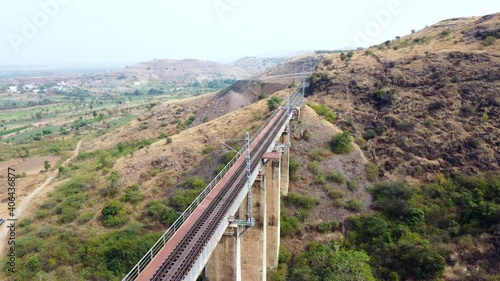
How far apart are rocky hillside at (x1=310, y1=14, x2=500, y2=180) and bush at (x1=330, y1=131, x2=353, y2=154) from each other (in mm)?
2894

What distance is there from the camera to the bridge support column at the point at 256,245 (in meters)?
28.0

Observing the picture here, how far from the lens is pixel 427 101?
2028 inches

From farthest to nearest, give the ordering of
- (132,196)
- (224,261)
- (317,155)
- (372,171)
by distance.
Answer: (317,155)
(372,171)
(132,196)
(224,261)

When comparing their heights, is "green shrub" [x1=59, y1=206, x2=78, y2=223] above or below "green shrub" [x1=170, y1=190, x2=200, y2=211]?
below

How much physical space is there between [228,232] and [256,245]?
23.7 ft

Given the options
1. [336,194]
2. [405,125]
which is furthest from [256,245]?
[405,125]

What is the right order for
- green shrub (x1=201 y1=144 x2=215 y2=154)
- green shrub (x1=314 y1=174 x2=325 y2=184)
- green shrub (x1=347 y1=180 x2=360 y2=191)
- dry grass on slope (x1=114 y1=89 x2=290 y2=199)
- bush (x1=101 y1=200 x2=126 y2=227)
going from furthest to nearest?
green shrub (x1=201 y1=144 x2=215 y2=154) → dry grass on slope (x1=114 y1=89 x2=290 y2=199) → green shrub (x1=314 y1=174 x2=325 y2=184) → green shrub (x1=347 y1=180 x2=360 y2=191) → bush (x1=101 y1=200 x2=126 y2=227)

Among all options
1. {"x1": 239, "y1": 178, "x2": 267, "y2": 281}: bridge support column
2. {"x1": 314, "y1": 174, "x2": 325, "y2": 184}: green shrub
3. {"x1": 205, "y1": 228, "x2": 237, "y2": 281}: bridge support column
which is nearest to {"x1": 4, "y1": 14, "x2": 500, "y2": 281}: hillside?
{"x1": 314, "y1": 174, "x2": 325, "y2": 184}: green shrub

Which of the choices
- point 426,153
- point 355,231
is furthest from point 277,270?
point 426,153

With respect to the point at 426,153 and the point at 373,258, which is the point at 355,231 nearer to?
the point at 373,258

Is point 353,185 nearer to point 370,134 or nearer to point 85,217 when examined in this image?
point 370,134

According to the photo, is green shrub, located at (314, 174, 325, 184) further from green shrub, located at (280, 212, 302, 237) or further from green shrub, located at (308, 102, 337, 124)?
green shrub, located at (308, 102, 337, 124)

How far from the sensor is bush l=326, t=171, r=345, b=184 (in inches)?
1670

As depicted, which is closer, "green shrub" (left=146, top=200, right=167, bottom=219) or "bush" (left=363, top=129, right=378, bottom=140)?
"green shrub" (left=146, top=200, right=167, bottom=219)
